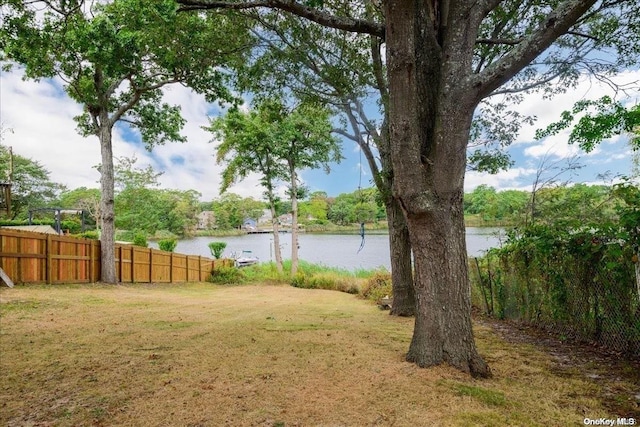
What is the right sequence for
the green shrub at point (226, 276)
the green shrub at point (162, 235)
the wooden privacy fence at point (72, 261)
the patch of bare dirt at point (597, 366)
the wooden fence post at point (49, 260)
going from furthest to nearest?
1. the green shrub at point (162, 235)
2. the green shrub at point (226, 276)
3. the wooden fence post at point (49, 260)
4. the wooden privacy fence at point (72, 261)
5. the patch of bare dirt at point (597, 366)

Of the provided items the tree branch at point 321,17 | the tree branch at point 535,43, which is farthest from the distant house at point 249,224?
the tree branch at point 535,43

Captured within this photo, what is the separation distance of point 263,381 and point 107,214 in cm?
1092

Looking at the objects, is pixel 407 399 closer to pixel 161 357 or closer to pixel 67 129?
pixel 161 357

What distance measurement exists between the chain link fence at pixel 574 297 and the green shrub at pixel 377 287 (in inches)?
141

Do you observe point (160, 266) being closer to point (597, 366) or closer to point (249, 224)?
point (597, 366)

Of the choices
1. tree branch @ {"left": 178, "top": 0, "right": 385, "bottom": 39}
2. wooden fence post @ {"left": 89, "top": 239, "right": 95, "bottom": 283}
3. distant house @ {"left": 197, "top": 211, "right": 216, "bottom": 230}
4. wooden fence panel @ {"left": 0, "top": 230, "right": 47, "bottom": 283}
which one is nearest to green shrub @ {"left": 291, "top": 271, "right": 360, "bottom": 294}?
wooden fence post @ {"left": 89, "top": 239, "right": 95, "bottom": 283}

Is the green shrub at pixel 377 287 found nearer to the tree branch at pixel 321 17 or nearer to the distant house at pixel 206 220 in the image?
the tree branch at pixel 321 17

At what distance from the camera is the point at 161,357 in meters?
3.55

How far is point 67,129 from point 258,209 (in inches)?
1430

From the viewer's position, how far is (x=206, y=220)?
57938 mm

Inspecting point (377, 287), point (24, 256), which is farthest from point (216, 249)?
point (377, 287)

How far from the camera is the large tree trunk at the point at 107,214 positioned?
37.4ft

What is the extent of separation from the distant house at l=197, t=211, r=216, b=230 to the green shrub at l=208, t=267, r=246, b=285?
38.3 metres

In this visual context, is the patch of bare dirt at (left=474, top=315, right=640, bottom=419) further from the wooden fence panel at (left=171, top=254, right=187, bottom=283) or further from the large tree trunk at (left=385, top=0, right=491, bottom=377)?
the wooden fence panel at (left=171, top=254, right=187, bottom=283)
